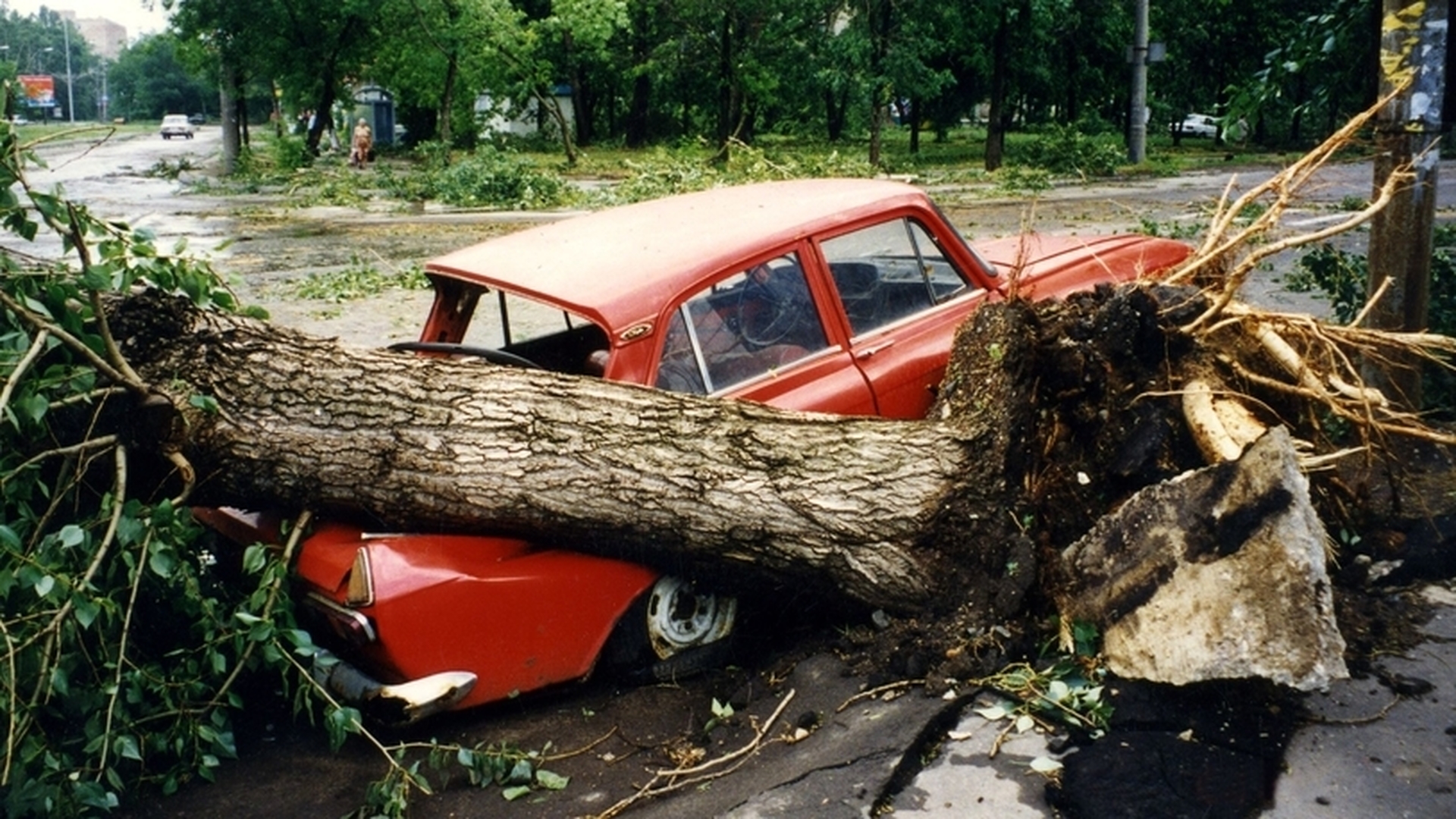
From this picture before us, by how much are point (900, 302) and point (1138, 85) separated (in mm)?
23069

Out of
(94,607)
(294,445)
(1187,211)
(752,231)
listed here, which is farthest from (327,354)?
(1187,211)

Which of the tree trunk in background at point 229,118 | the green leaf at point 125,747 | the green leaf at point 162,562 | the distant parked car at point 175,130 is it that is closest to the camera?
the green leaf at point 125,747

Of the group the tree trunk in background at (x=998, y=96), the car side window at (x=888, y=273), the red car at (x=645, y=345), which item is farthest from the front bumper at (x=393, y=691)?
the tree trunk in background at (x=998, y=96)

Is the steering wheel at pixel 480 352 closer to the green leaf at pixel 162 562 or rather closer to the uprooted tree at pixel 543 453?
the uprooted tree at pixel 543 453

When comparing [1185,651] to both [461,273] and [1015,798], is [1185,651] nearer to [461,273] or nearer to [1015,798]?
[1015,798]

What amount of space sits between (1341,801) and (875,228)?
293cm

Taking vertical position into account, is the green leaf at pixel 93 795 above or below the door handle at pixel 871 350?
below

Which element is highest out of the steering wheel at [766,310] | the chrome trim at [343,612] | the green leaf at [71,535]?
the steering wheel at [766,310]

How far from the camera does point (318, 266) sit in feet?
51.0

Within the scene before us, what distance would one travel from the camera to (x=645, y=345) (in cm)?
471

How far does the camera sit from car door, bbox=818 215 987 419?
5270 millimetres

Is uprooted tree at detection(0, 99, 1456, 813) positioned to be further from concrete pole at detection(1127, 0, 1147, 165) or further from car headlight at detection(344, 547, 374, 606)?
concrete pole at detection(1127, 0, 1147, 165)

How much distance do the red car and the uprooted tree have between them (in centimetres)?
22

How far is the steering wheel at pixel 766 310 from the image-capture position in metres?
5.04
